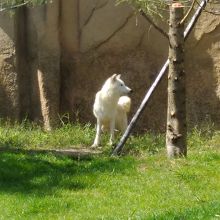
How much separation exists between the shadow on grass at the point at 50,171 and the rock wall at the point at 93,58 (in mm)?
3603

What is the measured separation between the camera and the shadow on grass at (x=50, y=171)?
9.00 metres

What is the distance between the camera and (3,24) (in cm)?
1385

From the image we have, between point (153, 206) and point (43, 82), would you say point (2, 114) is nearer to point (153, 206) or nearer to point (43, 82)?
point (43, 82)

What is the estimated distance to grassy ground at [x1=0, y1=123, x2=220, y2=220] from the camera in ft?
25.2

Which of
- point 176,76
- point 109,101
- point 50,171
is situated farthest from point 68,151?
point 176,76

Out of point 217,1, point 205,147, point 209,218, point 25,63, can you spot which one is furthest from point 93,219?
point 25,63

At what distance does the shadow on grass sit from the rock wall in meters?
3.60

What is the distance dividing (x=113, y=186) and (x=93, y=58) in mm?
5604

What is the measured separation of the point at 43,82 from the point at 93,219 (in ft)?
22.1

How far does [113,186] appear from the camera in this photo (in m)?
8.90

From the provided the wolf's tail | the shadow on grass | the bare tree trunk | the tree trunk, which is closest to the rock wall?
the bare tree trunk

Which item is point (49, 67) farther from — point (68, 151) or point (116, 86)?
point (68, 151)

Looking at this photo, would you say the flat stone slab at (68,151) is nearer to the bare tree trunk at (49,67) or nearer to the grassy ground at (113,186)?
the grassy ground at (113,186)

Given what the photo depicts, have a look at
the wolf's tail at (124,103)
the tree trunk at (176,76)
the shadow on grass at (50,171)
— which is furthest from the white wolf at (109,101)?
the tree trunk at (176,76)
